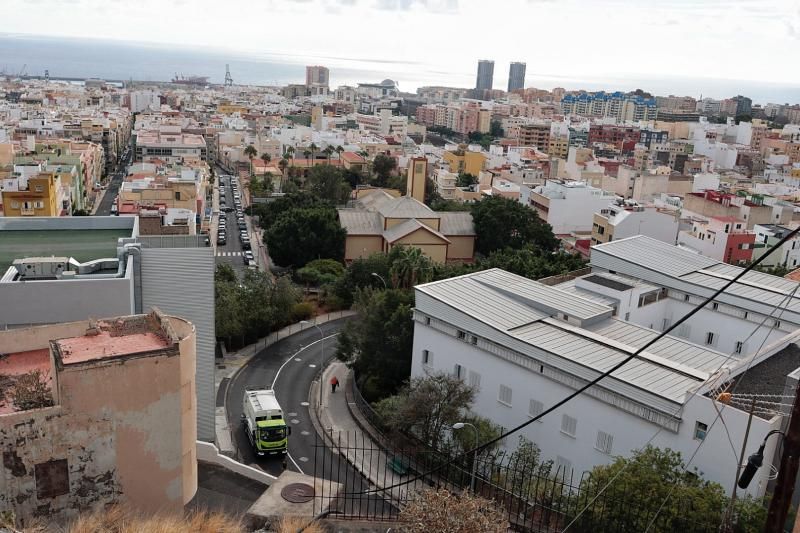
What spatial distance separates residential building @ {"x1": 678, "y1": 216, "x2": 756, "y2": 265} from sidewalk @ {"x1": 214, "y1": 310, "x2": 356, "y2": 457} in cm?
2220

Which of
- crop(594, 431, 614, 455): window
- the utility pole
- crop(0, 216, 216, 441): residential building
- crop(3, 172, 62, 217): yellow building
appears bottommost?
crop(594, 431, 614, 455): window

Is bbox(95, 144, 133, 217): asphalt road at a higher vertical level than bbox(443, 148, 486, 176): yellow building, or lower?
lower

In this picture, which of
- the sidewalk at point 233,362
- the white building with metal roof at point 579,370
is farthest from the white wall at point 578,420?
the sidewalk at point 233,362

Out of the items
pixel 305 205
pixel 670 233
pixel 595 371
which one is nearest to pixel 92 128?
pixel 305 205

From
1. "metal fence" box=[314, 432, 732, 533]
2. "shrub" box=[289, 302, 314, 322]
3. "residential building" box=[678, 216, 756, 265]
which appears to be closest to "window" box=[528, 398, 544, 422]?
"metal fence" box=[314, 432, 732, 533]

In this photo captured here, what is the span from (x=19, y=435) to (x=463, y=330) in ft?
46.9

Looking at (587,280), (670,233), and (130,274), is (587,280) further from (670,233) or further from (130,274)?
(670,233)

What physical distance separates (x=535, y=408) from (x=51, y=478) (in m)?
13.5

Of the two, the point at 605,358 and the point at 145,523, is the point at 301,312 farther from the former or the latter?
the point at 145,523

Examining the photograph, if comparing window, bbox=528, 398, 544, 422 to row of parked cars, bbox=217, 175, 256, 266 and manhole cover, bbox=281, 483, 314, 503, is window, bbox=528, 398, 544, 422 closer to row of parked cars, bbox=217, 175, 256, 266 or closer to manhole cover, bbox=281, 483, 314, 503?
manhole cover, bbox=281, 483, 314, 503

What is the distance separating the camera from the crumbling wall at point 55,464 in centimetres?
972

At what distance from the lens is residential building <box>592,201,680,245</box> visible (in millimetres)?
45156

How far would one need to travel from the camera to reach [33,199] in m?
42.6

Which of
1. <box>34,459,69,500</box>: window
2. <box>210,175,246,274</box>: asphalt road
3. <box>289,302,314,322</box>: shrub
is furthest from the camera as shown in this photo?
<box>210,175,246,274</box>: asphalt road
